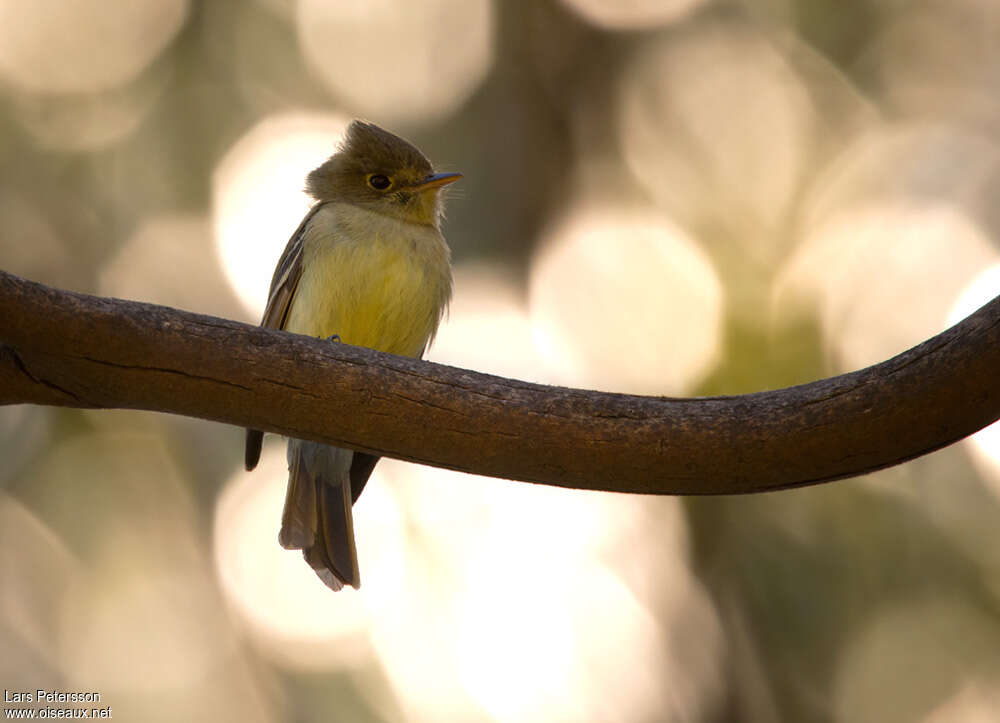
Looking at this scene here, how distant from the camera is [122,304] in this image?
11.0ft

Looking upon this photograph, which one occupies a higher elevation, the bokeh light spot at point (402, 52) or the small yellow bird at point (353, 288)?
the bokeh light spot at point (402, 52)

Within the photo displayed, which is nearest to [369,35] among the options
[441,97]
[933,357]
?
[441,97]

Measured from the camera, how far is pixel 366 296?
509cm

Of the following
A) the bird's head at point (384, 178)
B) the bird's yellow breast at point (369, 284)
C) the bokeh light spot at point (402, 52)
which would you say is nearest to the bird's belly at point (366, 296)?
the bird's yellow breast at point (369, 284)

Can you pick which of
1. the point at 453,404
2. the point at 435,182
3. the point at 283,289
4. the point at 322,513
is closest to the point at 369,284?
the point at 283,289

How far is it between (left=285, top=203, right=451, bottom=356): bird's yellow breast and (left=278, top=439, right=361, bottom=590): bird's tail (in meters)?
0.56

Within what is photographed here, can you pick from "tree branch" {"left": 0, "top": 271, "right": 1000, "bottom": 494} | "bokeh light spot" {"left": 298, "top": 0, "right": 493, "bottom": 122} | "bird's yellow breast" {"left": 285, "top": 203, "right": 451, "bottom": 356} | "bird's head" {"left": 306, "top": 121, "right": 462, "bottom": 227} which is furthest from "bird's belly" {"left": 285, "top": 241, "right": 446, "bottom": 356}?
"bokeh light spot" {"left": 298, "top": 0, "right": 493, "bottom": 122}

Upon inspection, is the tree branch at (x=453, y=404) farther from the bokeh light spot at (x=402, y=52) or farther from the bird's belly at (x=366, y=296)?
the bokeh light spot at (x=402, y=52)

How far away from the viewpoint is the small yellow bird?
5.05 meters

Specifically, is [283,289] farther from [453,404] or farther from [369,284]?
[453,404]

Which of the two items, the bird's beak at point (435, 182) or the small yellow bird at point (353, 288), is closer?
the small yellow bird at point (353, 288)

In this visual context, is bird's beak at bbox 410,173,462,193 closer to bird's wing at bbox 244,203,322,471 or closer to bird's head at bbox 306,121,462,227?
bird's head at bbox 306,121,462,227

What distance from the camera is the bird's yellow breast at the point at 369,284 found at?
507cm

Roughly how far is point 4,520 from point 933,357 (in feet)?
19.2
